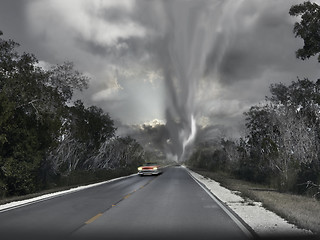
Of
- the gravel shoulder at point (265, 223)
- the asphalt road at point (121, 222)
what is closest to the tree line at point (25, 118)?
the asphalt road at point (121, 222)

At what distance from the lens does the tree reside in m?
16.5

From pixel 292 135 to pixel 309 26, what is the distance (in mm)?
14399

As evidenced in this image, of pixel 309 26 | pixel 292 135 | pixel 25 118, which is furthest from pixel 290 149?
pixel 25 118

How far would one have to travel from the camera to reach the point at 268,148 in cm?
3200

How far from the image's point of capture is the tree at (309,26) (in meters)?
16.5

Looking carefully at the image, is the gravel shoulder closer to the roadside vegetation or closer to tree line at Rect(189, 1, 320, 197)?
the roadside vegetation

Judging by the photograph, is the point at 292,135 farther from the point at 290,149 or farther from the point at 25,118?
the point at 25,118

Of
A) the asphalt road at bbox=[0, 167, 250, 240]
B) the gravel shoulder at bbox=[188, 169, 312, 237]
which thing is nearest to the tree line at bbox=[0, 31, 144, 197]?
the asphalt road at bbox=[0, 167, 250, 240]

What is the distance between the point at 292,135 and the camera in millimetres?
28891

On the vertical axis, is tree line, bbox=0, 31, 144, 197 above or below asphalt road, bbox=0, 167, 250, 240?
above

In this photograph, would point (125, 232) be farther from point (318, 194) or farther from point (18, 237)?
point (318, 194)

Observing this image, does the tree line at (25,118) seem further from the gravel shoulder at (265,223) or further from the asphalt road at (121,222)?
the gravel shoulder at (265,223)

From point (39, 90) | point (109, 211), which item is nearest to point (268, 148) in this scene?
point (39, 90)

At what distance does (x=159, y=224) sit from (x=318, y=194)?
12120 millimetres
